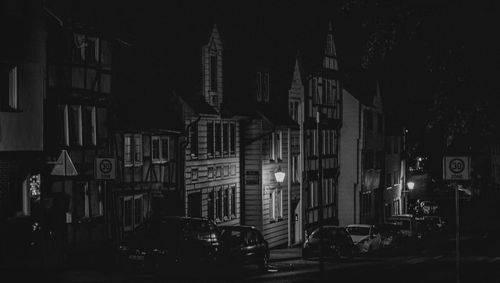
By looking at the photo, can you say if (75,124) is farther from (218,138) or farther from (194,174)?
(218,138)

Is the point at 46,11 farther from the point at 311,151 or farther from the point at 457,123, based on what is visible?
the point at 311,151

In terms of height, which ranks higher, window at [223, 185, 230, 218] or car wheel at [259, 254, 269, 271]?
window at [223, 185, 230, 218]

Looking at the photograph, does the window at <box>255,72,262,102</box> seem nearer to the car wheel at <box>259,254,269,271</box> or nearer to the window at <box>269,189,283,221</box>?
the window at <box>269,189,283,221</box>

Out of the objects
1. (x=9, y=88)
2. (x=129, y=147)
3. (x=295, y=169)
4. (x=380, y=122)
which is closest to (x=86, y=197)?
(x=129, y=147)

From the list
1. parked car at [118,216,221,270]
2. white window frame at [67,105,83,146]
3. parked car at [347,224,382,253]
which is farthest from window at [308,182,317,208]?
parked car at [118,216,221,270]

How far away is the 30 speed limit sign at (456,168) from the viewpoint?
25406 mm

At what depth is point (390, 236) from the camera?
52188 mm

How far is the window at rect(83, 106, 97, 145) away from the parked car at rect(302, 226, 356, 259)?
10.5 metres

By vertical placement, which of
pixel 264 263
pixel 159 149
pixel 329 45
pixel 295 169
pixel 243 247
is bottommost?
pixel 264 263

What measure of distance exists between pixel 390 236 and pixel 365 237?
6.18 meters

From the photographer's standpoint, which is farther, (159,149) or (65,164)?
(159,149)

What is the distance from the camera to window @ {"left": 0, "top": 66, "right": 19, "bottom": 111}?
104 feet

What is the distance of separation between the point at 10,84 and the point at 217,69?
1467cm

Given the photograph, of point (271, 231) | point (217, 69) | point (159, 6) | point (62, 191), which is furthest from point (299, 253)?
point (62, 191)
